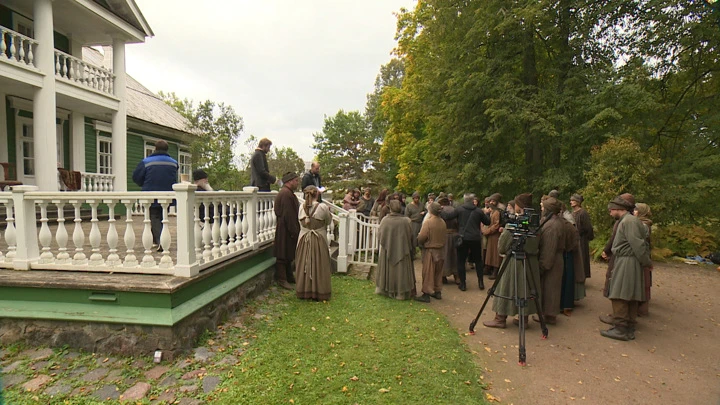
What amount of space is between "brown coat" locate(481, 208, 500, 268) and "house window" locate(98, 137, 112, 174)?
43.2 feet

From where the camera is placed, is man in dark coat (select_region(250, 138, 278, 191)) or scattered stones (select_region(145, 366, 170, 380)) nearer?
scattered stones (select_region(145, 366, 170, 380))

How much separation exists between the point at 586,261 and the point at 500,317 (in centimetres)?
318

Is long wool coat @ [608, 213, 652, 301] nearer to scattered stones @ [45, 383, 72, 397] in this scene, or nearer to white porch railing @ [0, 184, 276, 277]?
white porch railing @ [0, 184, 276, 277]

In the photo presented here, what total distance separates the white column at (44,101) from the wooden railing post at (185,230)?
24.7 ft

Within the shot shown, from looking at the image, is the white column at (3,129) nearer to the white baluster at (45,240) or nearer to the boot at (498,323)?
the white baluster at (45,240)

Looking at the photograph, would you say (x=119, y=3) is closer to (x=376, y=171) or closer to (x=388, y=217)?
(x=388, y=217)

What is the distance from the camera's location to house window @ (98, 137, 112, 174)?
13.0 metres

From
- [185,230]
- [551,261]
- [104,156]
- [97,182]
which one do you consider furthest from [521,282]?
[104,156]

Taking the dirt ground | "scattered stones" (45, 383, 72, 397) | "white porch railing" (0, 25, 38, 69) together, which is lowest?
the dirt ground

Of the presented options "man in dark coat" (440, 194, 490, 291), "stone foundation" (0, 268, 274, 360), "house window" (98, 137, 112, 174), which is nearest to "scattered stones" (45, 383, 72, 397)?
"stone foundation" (0, 268, 274, 360)

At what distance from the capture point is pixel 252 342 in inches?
174

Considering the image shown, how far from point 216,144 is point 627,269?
70.6ft

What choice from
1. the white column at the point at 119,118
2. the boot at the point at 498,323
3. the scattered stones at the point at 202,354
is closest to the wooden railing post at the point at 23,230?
the scattered stones at the point at 202,354

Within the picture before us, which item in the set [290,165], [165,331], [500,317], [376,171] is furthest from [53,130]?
[290,165]
